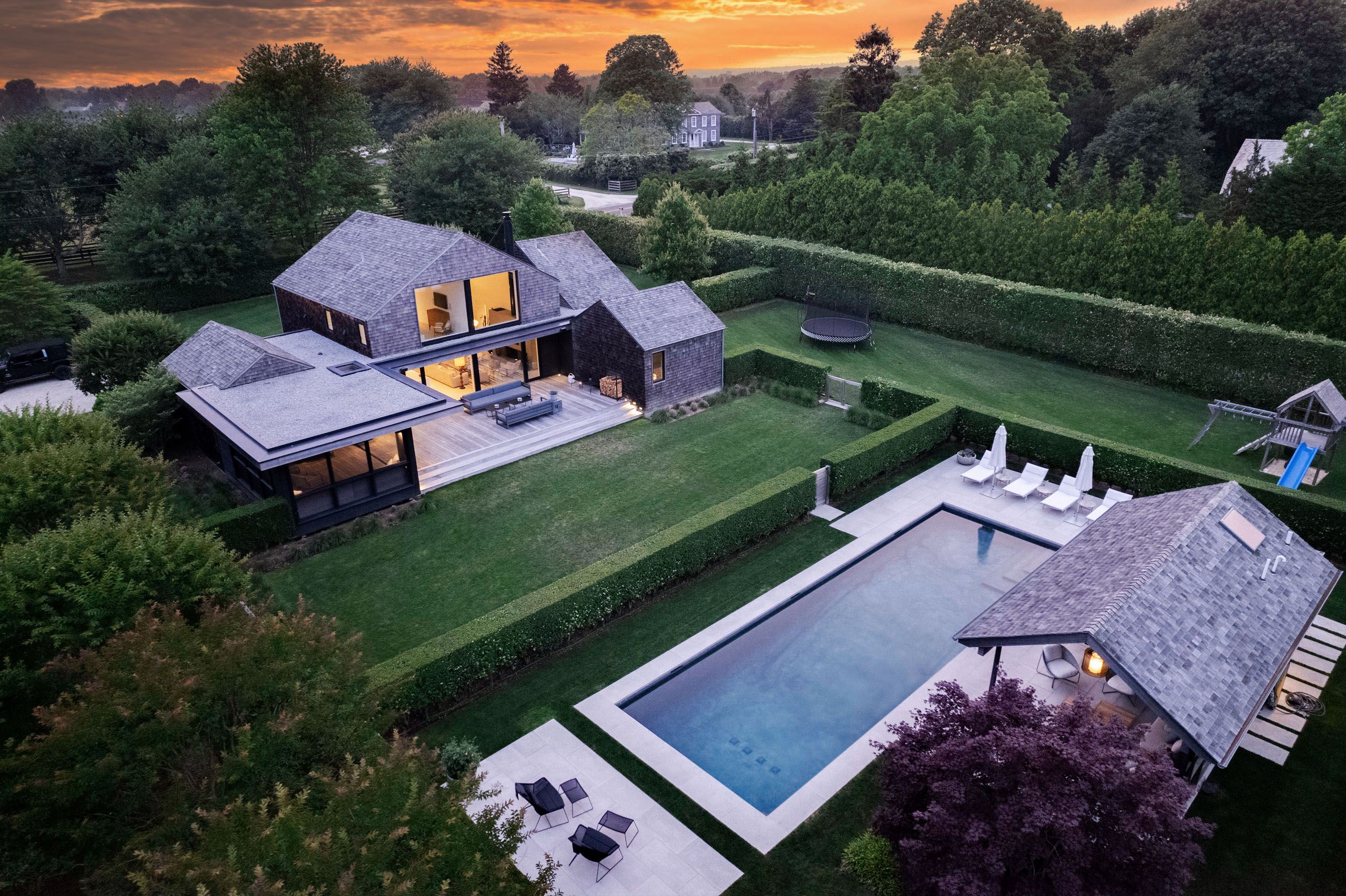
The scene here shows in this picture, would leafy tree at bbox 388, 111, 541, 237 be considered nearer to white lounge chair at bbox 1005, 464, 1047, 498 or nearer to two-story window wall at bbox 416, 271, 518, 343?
two-story window wall at bbox 416, 271, 518, 343

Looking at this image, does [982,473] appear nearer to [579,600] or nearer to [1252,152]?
[579,600]

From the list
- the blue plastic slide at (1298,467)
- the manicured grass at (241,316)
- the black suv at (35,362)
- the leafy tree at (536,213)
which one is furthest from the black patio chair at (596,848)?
the leafy tree at (536,213)

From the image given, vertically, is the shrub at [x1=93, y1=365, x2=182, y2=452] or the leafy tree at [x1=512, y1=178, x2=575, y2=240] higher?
the leafy tree at [x1=512, y1=178, x2=575, y2=240]

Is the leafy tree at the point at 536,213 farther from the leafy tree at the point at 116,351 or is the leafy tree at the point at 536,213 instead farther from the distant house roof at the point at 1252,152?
the distant house roof at the point at 1252,152

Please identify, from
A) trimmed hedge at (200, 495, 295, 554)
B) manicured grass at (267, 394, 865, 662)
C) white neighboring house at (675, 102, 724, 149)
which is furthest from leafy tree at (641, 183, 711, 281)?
white neighboring house at (675, 102, 724, 149)

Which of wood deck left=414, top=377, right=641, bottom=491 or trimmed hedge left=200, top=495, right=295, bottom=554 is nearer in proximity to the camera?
trimmed hedge left=200, top=495, right=295, bottom=554

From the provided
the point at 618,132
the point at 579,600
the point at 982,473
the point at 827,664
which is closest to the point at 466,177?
the point at 618,132
